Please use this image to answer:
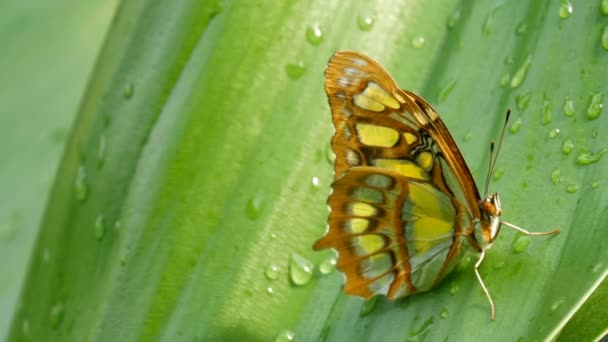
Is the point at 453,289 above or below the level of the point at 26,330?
above

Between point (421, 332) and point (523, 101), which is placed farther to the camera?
point (523, 101)

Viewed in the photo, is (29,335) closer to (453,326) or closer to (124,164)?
(124,164)

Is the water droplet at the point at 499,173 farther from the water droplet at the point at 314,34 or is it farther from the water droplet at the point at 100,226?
the water droplet at the point at 100,226

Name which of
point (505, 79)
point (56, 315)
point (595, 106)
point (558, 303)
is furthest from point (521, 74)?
point (56, 315)

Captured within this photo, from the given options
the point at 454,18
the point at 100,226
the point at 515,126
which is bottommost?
the point at 100,226

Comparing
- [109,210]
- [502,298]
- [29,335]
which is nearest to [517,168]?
[502,298]

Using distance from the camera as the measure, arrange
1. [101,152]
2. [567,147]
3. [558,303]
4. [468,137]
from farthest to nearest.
Result: [101,152] < [468,137] < [567,147] < [558,303]

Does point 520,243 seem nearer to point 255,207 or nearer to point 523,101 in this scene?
point 523,101

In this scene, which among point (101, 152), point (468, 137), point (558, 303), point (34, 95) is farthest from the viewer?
point (34, 95)
